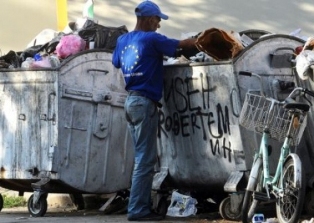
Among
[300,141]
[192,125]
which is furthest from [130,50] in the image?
[300,141]

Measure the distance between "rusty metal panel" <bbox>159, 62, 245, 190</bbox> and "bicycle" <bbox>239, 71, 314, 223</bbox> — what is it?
0.41m

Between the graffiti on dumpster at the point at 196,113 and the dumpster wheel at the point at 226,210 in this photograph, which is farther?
the graffiti on dumpster at the point at 196,113

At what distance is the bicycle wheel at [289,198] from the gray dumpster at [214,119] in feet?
1.63

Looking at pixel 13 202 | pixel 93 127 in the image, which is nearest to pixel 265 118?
pixel 93 127

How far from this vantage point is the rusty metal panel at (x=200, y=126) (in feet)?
27.7

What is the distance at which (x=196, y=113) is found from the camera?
8852 mm

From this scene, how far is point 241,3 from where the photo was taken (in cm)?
1194

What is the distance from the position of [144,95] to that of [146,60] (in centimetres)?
31

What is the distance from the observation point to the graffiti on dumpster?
8.56 m

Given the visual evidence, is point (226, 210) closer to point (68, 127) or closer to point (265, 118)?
point (265, 118)

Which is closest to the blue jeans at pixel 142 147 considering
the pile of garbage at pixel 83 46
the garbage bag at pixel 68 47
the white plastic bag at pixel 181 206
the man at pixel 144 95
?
the man at pixel 144 95

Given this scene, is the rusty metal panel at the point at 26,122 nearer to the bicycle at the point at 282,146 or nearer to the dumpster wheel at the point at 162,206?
the dumpster wheel at the point at 162,206

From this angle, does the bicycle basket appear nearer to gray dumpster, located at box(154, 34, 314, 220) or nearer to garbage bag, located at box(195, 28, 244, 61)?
gray dumpster, located at box(154, 34, 314, 220)

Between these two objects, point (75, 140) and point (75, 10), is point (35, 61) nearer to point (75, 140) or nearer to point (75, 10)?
point (75, 140)
